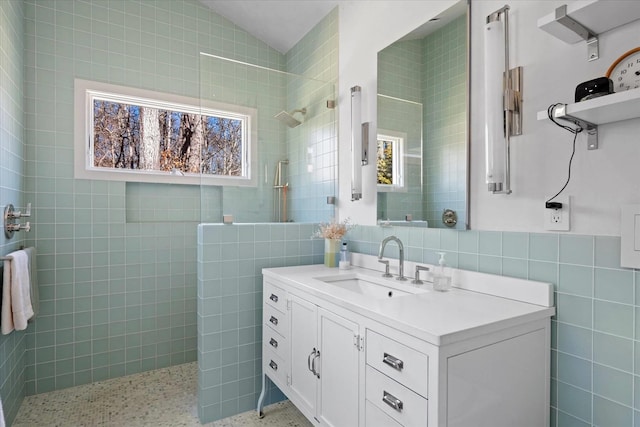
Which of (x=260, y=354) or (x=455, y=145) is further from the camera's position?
(x=260, y=354)

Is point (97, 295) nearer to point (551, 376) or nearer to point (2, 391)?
point (2, 391)

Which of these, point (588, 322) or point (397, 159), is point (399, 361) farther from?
point (397, 159)

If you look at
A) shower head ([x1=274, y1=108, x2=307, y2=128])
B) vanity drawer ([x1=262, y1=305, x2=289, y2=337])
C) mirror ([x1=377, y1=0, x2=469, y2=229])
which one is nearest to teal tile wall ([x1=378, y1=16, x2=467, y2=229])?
mirror ([x1=377, y1=0, x2=469, y2=229])

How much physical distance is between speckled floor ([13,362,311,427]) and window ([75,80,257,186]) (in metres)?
1.46

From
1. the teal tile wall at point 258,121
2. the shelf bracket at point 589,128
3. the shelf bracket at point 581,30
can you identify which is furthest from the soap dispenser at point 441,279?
the teal tile wall at point 258,121

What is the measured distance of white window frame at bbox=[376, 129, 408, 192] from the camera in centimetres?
208

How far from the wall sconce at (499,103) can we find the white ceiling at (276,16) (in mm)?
1509

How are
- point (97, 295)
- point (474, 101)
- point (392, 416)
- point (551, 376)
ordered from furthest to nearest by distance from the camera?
point (97, 295), point (474, 101), point (551, 376), point (392, 416)

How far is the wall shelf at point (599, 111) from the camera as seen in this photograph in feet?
3.33

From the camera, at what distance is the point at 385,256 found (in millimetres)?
2199

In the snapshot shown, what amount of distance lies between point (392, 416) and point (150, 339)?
236 centimetres

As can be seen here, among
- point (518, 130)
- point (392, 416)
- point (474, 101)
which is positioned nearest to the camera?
point (392, 416)

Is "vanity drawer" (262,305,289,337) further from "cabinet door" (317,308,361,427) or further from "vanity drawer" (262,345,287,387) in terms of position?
"cabinet door" (317,308,361,427)

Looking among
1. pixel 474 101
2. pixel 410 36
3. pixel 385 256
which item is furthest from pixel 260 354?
pixel 410 36
